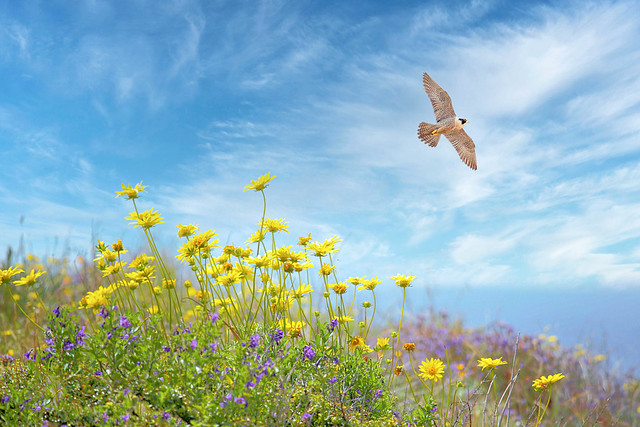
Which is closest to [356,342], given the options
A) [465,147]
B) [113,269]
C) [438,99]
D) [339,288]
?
[339,288]

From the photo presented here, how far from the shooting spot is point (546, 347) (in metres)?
8.06

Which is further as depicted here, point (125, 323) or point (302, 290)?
point (302, 290)

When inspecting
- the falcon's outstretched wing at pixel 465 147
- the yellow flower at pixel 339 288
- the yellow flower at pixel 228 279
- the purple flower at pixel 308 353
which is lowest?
the purple flower at pixel 308 353

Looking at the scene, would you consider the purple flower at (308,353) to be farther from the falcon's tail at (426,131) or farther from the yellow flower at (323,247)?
the falcon's tail at (426,131)

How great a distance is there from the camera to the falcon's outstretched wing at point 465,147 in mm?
6430

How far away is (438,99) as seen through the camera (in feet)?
20.3

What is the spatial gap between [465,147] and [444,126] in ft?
2.14

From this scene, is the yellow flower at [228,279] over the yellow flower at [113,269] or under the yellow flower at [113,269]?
under

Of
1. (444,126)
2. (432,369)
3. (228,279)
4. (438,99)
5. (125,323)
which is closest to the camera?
(125,323)

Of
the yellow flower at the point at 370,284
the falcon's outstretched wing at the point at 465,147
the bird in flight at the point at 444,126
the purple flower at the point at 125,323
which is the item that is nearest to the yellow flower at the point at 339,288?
the yellow flower at the point at 370,284

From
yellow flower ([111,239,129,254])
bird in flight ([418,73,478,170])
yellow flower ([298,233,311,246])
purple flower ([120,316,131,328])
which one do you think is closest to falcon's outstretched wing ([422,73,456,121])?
bird in flight ([418,73,478,170])

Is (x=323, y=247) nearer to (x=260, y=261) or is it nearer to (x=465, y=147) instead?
(x=260, y=261)

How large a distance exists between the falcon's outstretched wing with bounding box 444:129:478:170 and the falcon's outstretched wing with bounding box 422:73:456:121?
0.34 meters

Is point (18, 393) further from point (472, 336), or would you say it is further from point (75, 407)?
point (472, 336)
